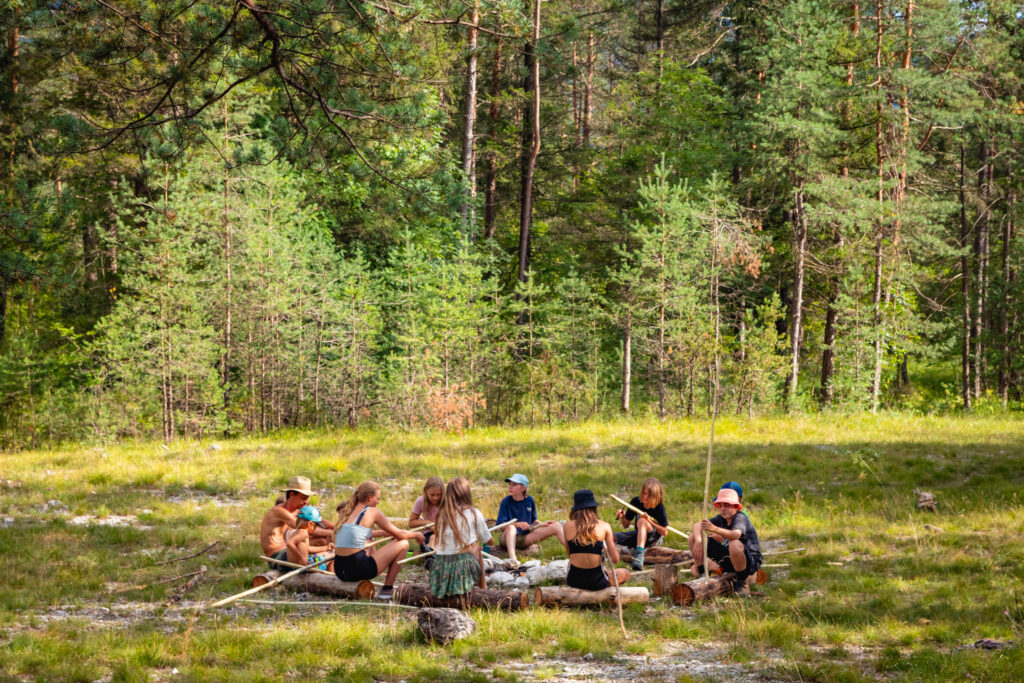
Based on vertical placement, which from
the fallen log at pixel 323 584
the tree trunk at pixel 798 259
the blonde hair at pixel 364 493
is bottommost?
the fallen log at pixel 323 584

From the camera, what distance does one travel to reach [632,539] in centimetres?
1010

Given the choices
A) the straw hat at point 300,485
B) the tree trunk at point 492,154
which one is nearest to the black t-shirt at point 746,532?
the straw hat at point 300,485

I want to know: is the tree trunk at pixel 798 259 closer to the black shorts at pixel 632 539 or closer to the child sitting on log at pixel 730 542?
the black shorts at pixel 632 539

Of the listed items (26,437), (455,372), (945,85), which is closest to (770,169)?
(945,85)

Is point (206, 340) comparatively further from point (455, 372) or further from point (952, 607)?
point (952, 607)

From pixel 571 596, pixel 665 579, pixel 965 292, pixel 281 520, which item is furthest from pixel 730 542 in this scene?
pixel 965 292

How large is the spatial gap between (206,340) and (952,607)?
17.8 meters

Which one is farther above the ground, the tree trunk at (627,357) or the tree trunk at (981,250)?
the tree trunk at (981,250)

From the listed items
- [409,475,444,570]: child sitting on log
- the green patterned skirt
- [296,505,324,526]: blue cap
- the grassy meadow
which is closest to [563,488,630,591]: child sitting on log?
the grassy meadow

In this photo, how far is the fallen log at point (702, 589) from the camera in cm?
809

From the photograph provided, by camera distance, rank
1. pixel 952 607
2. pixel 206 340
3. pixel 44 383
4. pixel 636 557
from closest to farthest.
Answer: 1. pixel 952 607
2. pixel 636 557
3. pixel 206 340
4. pixel 44 383

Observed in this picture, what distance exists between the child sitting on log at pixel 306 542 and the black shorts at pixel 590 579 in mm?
2889

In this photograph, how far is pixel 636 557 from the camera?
9469mm

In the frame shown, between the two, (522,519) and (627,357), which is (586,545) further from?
(627,357)
